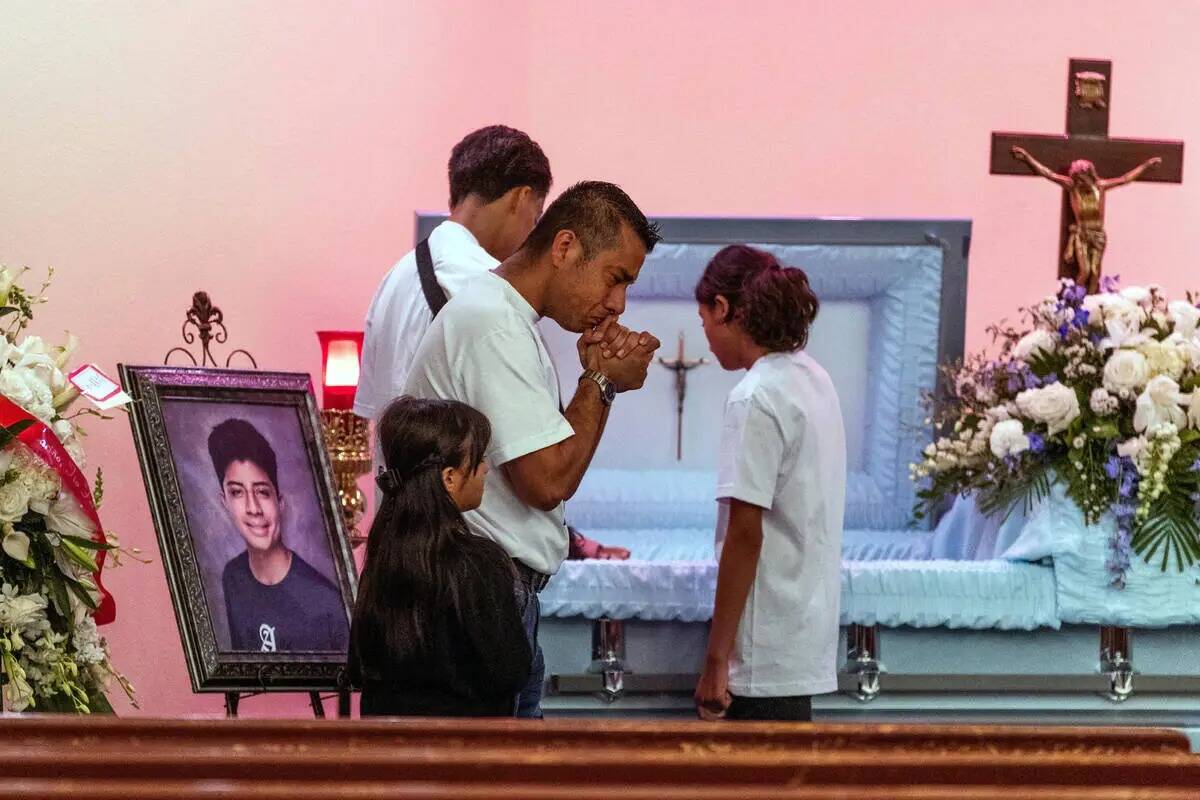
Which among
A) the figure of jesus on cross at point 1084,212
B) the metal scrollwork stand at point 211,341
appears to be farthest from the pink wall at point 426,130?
the figure of jesus on cross at point 1084,212

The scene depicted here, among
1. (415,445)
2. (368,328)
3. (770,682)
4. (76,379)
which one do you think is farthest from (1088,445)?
(76,379)

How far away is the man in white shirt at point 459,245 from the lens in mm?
3094

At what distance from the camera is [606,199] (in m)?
2.41

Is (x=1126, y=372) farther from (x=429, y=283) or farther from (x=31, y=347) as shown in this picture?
(x=31, y=347)

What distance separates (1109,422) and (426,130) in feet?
8.56

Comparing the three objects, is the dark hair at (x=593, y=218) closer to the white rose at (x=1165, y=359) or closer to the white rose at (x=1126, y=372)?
the white rose at (x=1126, y=372)

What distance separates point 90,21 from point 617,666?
2.13 meters

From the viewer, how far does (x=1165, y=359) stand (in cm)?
395

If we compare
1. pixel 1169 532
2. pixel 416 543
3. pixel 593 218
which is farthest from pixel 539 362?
pixel 1169 532

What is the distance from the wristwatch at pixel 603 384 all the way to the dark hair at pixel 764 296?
89 centimetres

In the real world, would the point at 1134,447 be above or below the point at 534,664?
above

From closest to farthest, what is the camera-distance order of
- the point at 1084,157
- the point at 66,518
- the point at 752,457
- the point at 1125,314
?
the point at 66,518, the point at 752,457, the point at 1125,314, the point at 1084,157

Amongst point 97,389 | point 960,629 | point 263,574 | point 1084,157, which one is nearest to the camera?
point 97,389

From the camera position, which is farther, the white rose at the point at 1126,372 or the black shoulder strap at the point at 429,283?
the white rose at the point at 1126,372
